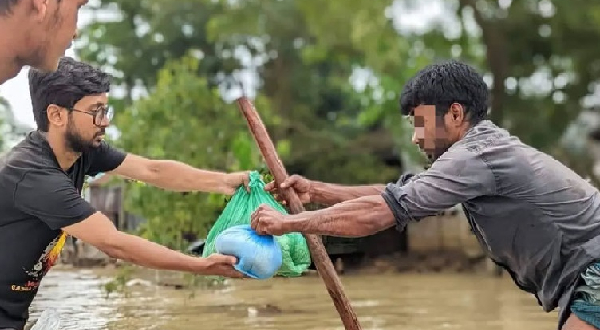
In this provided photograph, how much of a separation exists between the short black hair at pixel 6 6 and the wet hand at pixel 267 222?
6.00 ft

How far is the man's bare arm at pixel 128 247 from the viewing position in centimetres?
355

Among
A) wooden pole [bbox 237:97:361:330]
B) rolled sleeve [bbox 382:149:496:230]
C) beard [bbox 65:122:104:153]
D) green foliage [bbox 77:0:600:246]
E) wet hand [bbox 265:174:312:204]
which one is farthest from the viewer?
green foliage [bbox 77:0:600:246]

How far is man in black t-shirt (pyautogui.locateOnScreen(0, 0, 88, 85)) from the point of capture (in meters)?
2.04

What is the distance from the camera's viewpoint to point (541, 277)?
348 cm

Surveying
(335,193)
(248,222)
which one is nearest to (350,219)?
(248,222)

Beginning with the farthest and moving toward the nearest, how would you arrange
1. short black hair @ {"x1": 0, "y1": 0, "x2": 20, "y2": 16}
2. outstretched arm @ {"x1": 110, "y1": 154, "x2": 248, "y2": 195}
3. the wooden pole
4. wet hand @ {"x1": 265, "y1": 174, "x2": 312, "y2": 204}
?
1. outstretched arm @ {"x1": 110, "y1": 154, "x2": 248, "y2": 195}
2. wet hand @ {"x1": 265, "y1": 174, "x2": 312, "y2": 204}
3. the wooden pole
4. short black hair @ {"x1": 0, "y1": 0, "x2": 20, "y2": 16}

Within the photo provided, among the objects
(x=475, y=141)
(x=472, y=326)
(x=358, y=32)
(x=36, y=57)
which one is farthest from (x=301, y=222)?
(x=358, y=32)

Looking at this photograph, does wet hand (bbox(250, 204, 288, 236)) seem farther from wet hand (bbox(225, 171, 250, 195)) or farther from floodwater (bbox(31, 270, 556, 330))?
floodwater (bbox(31, 270, 556, 330))

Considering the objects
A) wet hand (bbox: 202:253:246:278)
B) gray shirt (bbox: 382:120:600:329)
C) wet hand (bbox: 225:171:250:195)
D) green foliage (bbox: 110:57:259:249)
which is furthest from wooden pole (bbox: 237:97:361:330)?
green foliage (bbox: 110:57:259:249)

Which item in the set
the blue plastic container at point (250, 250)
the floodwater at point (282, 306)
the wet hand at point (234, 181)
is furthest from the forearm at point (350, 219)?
the floodwater at point (282, 306)

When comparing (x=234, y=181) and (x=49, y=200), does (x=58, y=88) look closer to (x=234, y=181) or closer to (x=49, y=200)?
(x=49, y=200)

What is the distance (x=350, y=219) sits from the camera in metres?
3.49

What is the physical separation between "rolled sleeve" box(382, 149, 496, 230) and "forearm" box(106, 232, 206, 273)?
36.1 inches

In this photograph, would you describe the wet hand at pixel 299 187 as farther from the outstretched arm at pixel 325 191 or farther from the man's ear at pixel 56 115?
the man's ear at pixel 56 115
